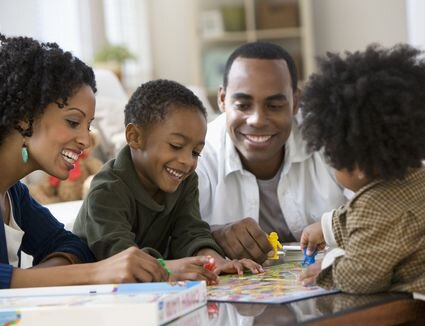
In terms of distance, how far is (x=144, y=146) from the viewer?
1.79 m

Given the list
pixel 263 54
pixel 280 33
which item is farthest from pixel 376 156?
pixel 280 33

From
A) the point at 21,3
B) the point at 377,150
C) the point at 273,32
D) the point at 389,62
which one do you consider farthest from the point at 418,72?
the point at 273,32

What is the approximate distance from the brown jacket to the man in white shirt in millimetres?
822

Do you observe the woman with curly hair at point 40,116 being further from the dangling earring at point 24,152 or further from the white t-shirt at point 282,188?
the white t-shirt at point 282,188

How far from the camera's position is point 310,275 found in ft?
4.49

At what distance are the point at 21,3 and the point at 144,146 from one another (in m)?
3.62

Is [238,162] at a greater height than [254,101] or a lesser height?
lesser

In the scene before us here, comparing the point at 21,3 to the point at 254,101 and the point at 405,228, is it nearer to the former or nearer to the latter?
the point at 254,101

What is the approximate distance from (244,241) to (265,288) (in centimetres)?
37

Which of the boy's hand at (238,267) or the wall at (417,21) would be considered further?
the wall at (417,21)

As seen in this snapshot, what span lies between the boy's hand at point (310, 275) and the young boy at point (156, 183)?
0.25m

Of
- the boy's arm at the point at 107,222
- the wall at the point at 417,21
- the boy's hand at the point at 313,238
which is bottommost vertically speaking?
the boy's hand at the point at 313,238

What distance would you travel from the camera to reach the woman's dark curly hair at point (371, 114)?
1.23m

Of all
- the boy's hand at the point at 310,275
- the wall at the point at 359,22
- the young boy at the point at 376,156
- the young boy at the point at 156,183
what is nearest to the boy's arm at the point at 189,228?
the young boy at the point at 156,183
